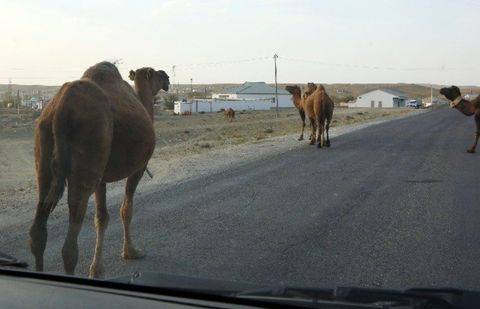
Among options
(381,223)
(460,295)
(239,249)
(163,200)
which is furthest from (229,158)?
(460,295)

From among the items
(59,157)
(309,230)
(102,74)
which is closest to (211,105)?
(309,230)

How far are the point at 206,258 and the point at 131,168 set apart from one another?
48.3 inches

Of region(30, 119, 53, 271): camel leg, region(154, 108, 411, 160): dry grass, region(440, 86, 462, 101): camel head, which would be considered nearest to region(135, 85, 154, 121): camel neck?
region(30, 119, 53, 271): camel leg

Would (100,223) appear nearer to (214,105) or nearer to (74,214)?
(74,214)

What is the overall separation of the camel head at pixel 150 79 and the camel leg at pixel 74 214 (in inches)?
128

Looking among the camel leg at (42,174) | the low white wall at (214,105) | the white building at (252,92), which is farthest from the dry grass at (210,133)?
the white building at (252,92)

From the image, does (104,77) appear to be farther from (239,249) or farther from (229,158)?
(229,158)

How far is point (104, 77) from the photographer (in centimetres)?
682

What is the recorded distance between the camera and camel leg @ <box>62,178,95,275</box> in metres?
5.46

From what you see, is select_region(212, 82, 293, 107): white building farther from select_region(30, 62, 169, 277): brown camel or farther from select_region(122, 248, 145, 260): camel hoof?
select_region(30, 62, 169, 277): brown camel

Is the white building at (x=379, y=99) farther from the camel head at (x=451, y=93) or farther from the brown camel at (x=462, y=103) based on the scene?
the camel head at (x=451, y=93)

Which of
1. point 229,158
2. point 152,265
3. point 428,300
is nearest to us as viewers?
point 428,300

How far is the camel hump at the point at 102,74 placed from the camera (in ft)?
22.2

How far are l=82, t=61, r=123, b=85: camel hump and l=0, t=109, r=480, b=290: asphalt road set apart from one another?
6.23 ft
